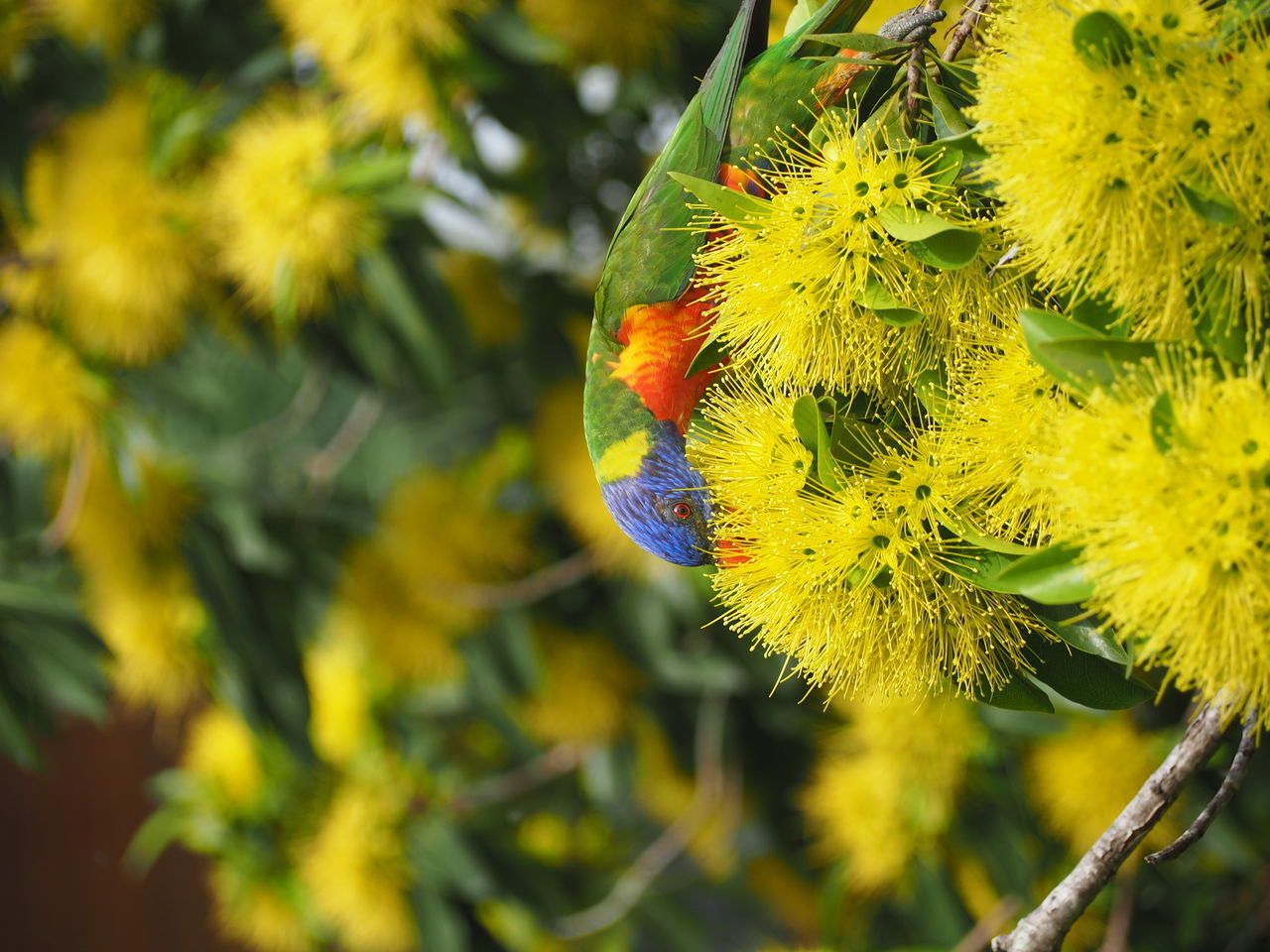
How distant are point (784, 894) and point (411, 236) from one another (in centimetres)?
117

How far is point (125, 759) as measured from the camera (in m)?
2.80

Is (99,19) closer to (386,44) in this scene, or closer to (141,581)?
(386,44)

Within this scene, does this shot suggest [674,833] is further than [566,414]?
Yes

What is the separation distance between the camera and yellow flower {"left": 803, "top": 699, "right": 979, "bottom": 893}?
1173mm

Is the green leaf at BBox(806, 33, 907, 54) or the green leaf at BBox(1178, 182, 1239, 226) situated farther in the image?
the green leaf at BBox(806, 33, 907, 54)

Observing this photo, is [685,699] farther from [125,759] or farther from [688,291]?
[125,759]

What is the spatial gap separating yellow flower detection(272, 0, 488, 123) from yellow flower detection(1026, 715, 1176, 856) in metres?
0.98

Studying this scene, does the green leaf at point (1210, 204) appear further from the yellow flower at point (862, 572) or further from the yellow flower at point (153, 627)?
the yellow flower at point (153, 627)

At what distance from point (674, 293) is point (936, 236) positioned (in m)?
0.24

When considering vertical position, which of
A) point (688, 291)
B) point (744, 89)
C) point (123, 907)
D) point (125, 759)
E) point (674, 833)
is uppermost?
point (744, 89)

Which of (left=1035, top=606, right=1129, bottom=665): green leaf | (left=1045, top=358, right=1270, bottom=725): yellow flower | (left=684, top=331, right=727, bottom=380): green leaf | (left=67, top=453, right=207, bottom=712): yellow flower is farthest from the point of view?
(left=67, top=453, right=207, bottom=712): yellow flower

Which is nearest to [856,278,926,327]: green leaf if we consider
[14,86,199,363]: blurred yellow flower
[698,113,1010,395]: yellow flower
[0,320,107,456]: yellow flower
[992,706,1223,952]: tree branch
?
[698,113,1010,395]: yellow flower

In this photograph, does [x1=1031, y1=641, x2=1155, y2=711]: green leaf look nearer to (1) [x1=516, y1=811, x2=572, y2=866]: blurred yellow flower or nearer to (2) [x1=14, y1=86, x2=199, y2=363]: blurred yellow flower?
(2) [x1=14, y1=86, x2=199, y2=363]: blurred yellow flower

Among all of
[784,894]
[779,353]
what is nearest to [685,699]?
[784,894]
